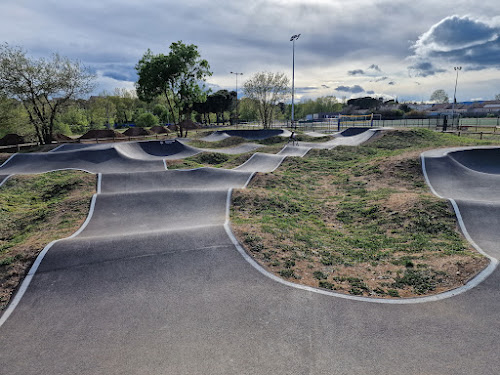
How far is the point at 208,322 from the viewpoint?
5.65 m

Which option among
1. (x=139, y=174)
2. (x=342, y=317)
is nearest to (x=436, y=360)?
(x=342, y=317)

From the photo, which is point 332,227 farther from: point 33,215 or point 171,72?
point 171,72

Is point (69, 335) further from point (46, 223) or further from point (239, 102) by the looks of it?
point (239, 102)

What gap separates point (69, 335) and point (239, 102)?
297 ft

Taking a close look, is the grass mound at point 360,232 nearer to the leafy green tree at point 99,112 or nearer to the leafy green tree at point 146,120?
the leafy green tree at point 146,120

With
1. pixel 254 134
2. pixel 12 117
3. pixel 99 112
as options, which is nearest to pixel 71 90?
pixel 12 117

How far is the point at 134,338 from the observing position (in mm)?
5281

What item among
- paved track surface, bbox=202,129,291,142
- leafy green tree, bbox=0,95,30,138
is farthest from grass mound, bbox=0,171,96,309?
paved track surface, bbox=202,129,291,142

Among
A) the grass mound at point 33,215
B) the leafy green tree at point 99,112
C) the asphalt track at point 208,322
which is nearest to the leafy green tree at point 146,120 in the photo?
the leafy green tree at point 99,112

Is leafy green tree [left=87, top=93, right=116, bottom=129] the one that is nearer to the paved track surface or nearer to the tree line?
the tree line

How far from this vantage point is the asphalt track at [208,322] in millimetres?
4688

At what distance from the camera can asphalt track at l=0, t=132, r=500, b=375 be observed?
4.69 m

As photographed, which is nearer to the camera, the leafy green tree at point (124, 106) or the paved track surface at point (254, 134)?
the paved track surface at point (254, 134)

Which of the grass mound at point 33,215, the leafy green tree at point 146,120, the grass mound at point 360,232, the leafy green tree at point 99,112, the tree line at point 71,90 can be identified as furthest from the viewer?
the leafy green tree at point 146,120
